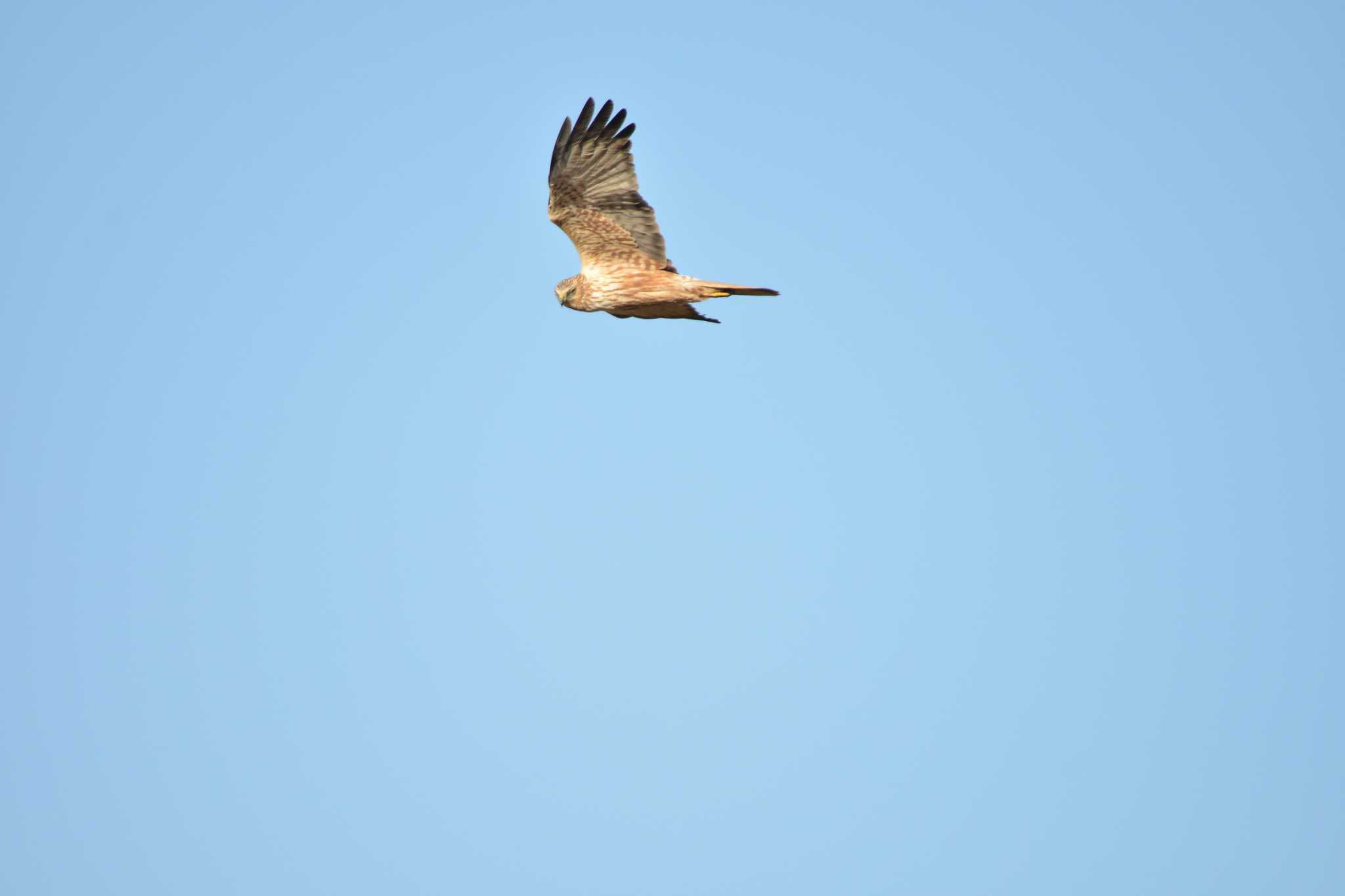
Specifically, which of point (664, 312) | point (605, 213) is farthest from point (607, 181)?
point (664, 312)

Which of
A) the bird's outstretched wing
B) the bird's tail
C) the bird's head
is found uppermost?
the bird's outstretched wing

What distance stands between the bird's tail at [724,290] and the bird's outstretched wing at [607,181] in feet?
4.69

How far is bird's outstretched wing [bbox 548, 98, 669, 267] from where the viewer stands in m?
17.7

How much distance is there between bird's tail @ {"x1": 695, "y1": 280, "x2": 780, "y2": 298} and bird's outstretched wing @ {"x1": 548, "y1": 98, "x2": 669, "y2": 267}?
56.3 inches

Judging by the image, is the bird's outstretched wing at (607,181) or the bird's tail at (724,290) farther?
the bird's outstretched wing at (607,181)

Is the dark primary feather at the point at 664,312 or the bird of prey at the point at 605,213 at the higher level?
the bird of prey at the point at 605,213

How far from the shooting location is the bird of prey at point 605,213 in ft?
57.6

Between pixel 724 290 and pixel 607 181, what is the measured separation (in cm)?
286

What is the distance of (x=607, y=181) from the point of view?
17.8m

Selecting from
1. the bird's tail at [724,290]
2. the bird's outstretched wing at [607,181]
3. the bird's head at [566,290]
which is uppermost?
the bird's outstretched wing at [607,181]

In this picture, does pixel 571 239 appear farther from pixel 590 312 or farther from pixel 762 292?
pixel 762 292

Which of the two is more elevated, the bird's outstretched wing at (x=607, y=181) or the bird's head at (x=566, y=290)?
the bird's outstretched wing at (x=607, y=181)

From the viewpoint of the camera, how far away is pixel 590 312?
17672 millimetres

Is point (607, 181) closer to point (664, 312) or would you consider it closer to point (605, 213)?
point (605, 213)
